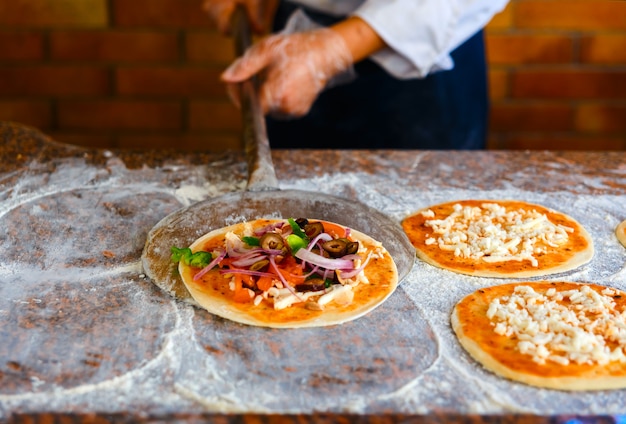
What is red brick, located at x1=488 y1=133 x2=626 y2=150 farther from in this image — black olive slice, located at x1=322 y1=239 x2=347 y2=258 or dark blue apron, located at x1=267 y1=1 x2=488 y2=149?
black olive slice, located at x1=322 y1=239 x2=347 y2=258

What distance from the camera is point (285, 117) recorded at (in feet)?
6.97

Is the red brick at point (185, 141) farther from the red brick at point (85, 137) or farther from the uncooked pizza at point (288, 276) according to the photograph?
the uncooked pizza at point (288, 276)

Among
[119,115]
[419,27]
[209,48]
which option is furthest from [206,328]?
[119,115]

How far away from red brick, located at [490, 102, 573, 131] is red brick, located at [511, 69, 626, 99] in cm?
5

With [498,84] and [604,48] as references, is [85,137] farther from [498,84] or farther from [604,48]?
[604,48]

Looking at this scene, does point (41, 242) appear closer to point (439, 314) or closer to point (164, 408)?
point (164, 408)

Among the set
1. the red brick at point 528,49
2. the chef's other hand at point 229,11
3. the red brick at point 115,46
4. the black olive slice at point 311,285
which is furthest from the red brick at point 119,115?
the black olive slice at point 311,285

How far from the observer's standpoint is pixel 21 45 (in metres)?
3.22

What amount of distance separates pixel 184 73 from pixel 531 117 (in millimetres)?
1606

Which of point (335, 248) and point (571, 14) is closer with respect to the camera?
point (335, 248)

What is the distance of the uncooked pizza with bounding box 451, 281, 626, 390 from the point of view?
3.55 ft

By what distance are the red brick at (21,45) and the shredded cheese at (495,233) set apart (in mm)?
2293

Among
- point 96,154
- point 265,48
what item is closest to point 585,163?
point 265,48

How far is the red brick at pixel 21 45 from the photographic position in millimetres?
3195
